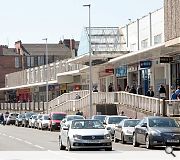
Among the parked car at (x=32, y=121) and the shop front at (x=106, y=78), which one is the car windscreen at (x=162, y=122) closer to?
the parked car at (x=32, y=121)

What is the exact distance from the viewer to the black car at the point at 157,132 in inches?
1098

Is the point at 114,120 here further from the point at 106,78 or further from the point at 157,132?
the point at 106,78

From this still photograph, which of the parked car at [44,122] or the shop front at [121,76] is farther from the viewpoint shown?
the shop front at [121,76]

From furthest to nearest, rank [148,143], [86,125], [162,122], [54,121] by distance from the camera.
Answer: [54,121]
[162,122]
[148,143]
[86,125]

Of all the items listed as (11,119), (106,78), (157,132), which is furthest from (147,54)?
(11,119)

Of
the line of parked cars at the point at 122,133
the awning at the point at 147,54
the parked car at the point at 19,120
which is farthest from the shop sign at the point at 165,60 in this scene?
the parked car at the point at 19,120

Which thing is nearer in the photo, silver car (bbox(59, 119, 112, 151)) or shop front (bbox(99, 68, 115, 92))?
silver car (bbox(59, 119, 112, 151))

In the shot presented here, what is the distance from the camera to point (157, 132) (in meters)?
28.2

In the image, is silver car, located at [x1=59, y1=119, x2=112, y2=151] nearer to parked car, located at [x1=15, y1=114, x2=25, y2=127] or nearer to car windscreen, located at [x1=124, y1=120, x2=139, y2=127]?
car windscreen, located at [x1=124, y1=120, x2=139, y2=127]

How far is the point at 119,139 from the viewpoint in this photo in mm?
34531

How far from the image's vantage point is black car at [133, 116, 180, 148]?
27.9 meters

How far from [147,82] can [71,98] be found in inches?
738

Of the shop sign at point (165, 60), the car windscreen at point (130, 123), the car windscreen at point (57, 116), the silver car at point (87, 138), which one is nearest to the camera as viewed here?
the silver car at point (87, 138)

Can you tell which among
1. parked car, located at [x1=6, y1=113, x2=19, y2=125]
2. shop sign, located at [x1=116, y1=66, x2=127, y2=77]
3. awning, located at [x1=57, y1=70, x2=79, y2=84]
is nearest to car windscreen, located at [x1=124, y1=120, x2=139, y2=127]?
shop sign, located at [x1=116, y1=66, x2=127, y2=77]
